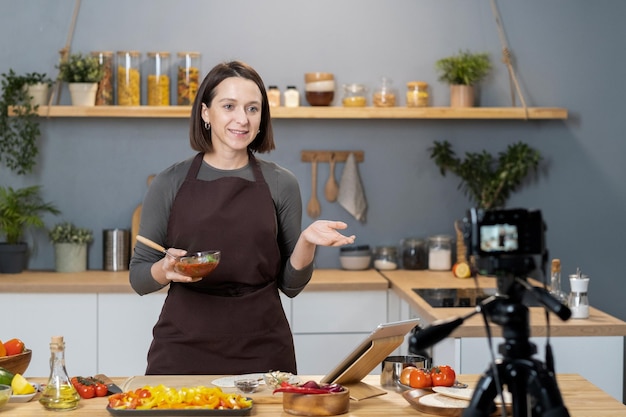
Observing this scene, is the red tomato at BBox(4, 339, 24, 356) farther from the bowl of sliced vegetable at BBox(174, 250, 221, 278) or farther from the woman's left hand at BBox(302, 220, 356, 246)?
the woman's left hand at BBox(302, 220, 356, 246)

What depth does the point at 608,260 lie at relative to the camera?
4.91m

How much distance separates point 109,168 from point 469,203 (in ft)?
6.04

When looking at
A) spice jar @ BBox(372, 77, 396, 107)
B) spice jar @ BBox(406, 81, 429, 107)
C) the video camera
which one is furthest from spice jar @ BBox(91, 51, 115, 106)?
the video camera

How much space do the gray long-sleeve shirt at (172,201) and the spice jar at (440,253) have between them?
6.61 ft

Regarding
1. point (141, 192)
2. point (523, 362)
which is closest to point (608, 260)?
point (141, 192)

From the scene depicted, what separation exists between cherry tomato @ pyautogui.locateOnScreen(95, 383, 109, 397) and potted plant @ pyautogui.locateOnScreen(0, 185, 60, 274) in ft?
8.06

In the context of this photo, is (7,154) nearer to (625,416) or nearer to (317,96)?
(317,96)

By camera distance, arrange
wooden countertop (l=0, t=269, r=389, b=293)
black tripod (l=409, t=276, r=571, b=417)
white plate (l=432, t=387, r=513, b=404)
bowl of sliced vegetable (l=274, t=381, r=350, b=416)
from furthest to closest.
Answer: wooden countertop (l=0, t=269, r=389, b=293), white plate (l=432, t=387, r=513, b=404), bowl of sliced vegetable (l=274, t=381, r=350, b=416), black tripod (l=409, t=276, r=571, b=417)

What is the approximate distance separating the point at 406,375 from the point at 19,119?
3.02 m

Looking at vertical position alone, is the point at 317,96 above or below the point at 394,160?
above

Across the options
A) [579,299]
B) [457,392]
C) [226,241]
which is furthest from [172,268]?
[579,299]

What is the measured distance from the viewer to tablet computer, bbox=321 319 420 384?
2189 mm

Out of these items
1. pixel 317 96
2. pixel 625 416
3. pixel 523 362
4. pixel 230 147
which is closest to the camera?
pixel 523 362

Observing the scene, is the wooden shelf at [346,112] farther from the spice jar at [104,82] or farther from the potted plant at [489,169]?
the potted plant at [489,169]
